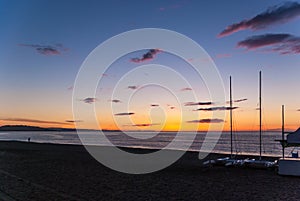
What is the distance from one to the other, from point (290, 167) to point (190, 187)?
20.1 feet

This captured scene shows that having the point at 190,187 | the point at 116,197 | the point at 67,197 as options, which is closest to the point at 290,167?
the point at 190,187

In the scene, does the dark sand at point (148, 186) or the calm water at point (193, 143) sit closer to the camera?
the dark sand at point (148, 186)

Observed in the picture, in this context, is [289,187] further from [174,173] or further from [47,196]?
[47,196]

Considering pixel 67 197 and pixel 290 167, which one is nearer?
pixel 67 197

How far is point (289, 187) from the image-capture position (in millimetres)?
15164

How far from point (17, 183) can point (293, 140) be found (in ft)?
41.5

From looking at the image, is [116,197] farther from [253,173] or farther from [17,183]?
[253,173]

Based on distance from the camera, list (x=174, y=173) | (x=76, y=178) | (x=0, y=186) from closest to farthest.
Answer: (x=0, y=186)
(x=76, y=178)
(x=174, y=173)

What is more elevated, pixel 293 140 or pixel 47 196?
pixel 293 140

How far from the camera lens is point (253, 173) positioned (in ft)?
66.4

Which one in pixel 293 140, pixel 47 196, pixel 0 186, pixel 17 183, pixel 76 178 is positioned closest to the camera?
pixel 47 196

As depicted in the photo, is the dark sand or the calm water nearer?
the dark sand

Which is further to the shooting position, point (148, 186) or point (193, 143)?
point (193, 143)

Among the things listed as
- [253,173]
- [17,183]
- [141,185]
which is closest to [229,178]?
[253,173]
